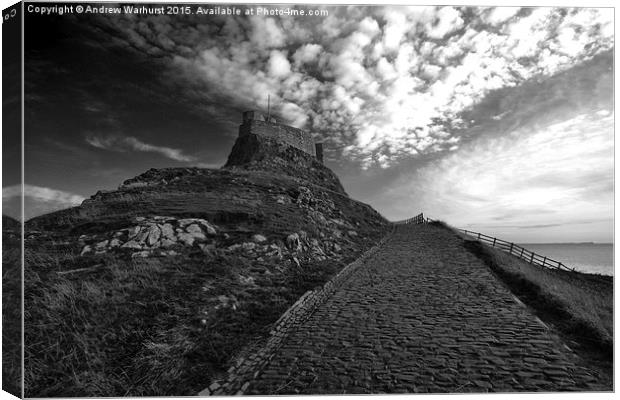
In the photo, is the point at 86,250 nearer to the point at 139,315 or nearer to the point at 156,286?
the point at 156,286

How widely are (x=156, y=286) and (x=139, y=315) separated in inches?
52.7

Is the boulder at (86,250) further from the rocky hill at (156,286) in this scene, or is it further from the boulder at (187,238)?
the boulder at (187,238)

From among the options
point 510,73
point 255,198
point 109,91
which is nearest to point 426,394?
point 510,73

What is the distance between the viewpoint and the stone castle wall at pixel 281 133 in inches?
1852

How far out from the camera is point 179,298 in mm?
6969

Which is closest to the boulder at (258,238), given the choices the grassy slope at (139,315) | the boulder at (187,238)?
the grassy slope at (139,315)

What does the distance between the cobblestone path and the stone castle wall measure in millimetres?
40061

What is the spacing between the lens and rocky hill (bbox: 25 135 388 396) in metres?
4.69

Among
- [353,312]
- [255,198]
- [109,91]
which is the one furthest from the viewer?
[255,198]

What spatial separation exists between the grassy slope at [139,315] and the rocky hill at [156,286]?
0.9 inches

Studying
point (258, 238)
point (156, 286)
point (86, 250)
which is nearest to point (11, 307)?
point (156, 286)

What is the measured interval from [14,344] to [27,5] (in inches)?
227

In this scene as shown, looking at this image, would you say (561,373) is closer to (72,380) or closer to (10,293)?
(72,380)

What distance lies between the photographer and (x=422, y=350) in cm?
552
